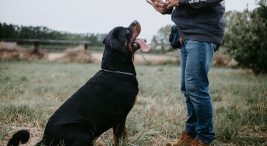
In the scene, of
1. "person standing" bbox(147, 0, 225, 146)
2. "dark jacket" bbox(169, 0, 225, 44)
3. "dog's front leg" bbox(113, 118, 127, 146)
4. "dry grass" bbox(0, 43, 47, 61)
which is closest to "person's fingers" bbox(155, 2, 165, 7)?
"person standing" bbox(147, 0, 225, 146)

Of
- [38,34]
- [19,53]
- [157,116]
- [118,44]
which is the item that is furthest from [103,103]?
[38,34]

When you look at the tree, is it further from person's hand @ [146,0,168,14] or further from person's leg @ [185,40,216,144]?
person's leg @ [185,40,216,144]

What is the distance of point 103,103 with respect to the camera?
12.3ft

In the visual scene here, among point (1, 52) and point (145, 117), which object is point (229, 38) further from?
point (1, 52)

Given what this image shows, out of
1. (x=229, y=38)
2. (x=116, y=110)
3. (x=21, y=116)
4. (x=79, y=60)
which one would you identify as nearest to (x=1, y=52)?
(x=79, y=60)

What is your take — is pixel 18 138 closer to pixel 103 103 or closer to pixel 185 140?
pixel 103 103

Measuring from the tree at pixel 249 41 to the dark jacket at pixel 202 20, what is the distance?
965 centimetres

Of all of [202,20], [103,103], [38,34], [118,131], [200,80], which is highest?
[202,20]

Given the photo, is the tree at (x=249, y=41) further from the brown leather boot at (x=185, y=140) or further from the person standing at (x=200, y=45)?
the person standing at (x=200, y=45)

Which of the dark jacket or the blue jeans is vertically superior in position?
the dark jacket

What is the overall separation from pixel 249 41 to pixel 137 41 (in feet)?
33.2

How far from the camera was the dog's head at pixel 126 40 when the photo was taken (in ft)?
14.0

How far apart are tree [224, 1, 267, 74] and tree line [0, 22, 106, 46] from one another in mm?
12519

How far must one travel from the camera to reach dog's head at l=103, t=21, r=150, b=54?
4.27 meters
